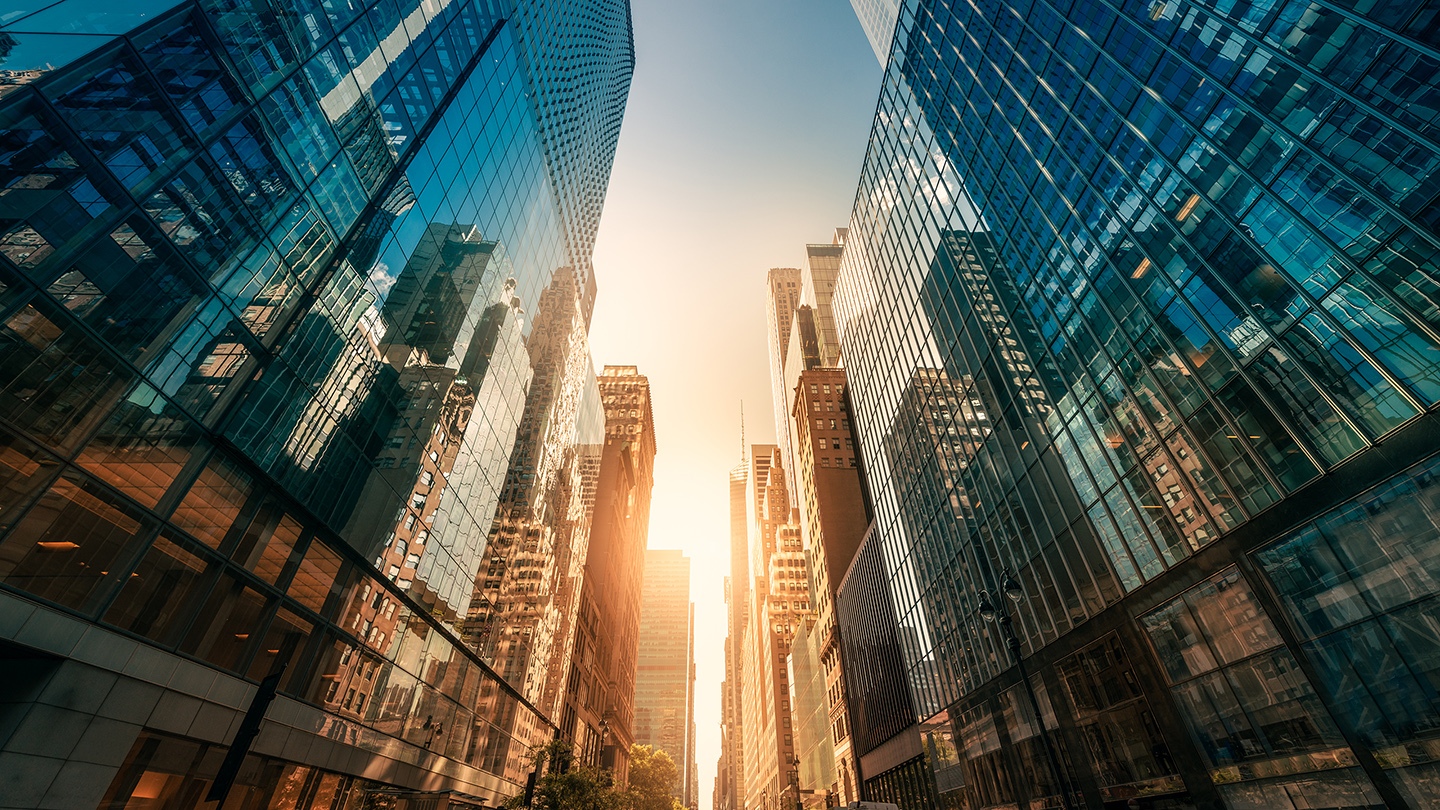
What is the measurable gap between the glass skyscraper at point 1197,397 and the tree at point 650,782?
58.9 meters

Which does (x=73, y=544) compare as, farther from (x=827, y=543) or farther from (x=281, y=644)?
(x=827, y=543)

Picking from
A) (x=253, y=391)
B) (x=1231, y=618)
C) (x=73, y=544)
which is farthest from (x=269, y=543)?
(x=1231, y=618)

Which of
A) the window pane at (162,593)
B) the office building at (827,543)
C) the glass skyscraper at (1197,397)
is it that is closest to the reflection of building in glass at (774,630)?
the office building at (827,543)

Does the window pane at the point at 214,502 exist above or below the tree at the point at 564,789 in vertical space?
above

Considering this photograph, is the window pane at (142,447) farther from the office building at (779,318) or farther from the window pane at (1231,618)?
the office building at (779,318)

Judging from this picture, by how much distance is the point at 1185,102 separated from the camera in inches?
789

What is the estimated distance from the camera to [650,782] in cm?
8588

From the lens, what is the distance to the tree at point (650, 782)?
80.6 meters

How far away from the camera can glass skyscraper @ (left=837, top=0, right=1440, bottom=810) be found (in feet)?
46.1

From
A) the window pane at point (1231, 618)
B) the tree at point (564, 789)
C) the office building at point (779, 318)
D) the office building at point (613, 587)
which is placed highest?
the office building at point (779, 318)

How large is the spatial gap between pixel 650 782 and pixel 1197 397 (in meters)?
91.7

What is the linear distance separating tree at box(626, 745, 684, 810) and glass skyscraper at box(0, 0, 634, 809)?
174ft

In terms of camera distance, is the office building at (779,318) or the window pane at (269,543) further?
the office building at (779,318)

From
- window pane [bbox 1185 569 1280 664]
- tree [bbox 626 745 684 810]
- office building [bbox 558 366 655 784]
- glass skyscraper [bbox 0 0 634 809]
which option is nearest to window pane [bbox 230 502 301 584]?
glass skyscraper [bbox 0 0 634 809]
